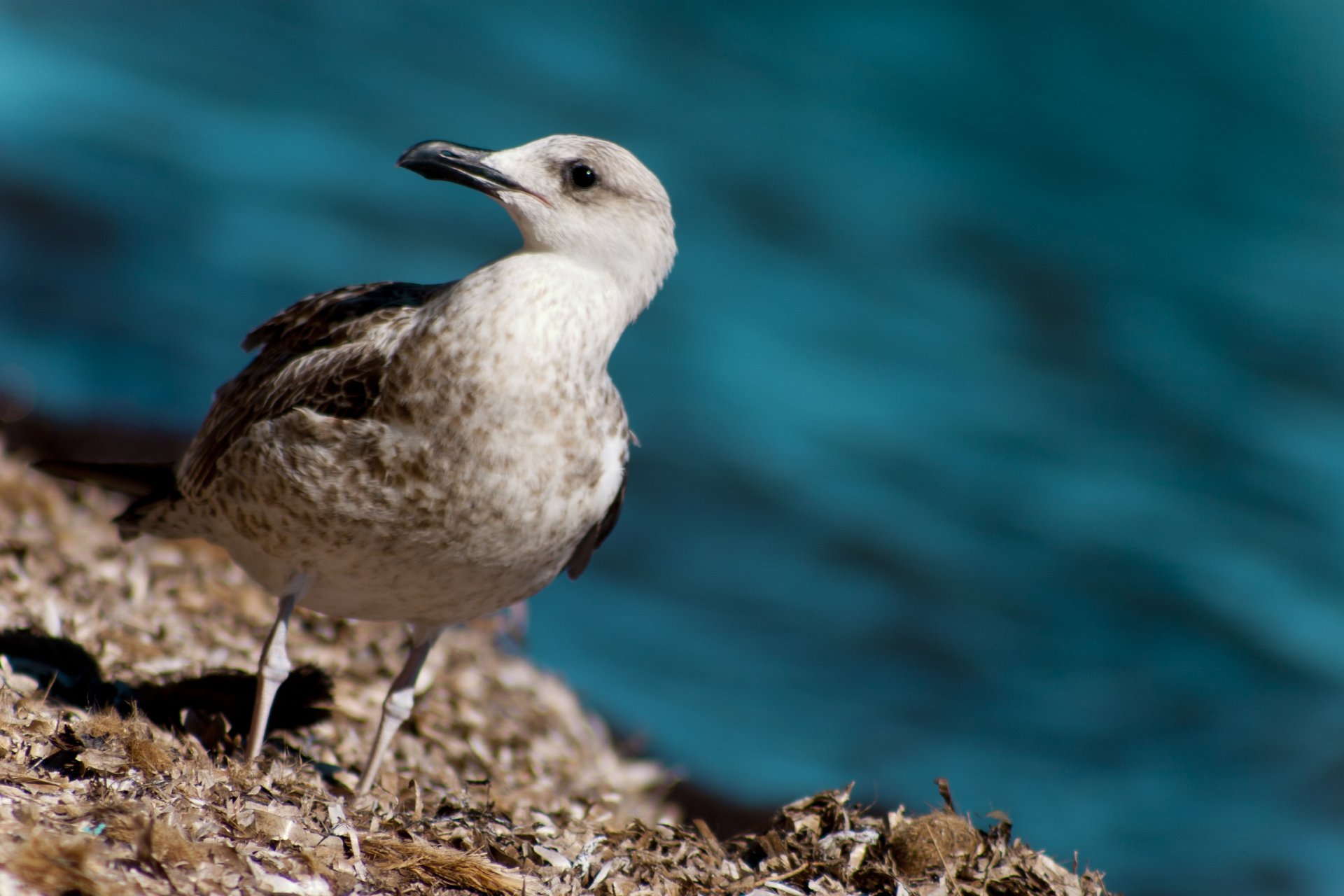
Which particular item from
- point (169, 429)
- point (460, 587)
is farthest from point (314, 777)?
point (169, 429)

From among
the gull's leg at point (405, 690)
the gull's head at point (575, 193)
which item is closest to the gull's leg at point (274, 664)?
the gull's leg at point (405, 690)

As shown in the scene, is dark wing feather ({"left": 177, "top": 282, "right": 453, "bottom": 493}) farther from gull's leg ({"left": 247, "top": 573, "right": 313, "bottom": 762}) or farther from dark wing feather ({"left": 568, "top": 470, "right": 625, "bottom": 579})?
dark wing feather ({"left": 568, "top": 470, "right": 625, "bottom": 579})

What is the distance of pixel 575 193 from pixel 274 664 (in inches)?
74.6

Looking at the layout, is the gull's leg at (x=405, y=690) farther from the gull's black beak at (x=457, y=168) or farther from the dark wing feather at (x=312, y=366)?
the gull's black beak at (x=457, y=168)

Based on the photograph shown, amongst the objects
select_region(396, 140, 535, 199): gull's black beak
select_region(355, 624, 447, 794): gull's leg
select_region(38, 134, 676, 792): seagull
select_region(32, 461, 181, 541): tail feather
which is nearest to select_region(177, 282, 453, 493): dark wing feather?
select_region(38, 134, 676, 792): seagull

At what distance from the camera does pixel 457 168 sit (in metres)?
4.08

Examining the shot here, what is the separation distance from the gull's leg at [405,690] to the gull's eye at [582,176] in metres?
1.67

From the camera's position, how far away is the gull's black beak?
4062 millimetres

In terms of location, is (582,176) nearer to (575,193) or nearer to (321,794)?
(575,193)

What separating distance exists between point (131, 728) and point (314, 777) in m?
0.75

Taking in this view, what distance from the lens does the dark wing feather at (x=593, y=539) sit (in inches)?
176

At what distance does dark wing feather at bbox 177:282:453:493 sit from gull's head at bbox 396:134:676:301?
405mm

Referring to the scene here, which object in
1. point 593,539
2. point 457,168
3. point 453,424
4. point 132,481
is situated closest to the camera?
point 453,424

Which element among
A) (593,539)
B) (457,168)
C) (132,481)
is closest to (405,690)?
(593,539)
